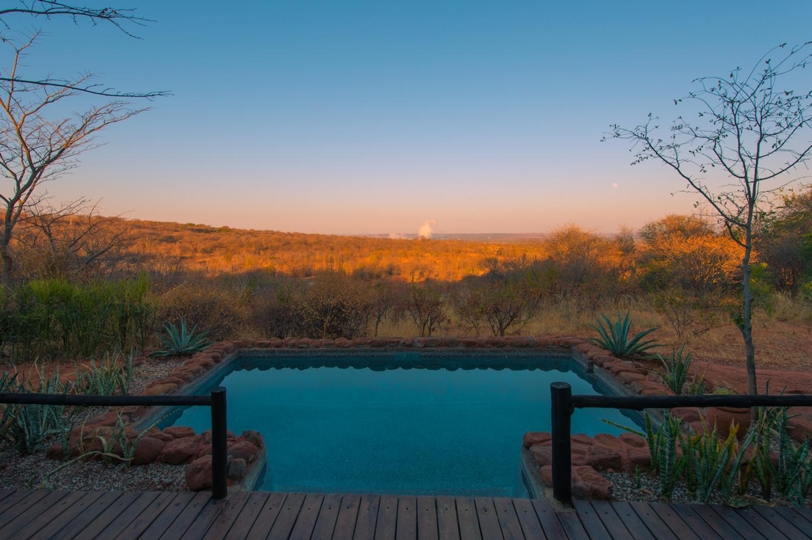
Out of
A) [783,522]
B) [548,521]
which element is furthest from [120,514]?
[783,522]

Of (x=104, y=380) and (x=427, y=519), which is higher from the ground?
(x=104, y=380)

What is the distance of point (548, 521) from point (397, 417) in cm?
274

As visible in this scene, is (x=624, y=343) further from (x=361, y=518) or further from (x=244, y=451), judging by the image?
(x=244, y=451)

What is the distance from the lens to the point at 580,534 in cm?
223

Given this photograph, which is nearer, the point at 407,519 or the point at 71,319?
the point at 407,519

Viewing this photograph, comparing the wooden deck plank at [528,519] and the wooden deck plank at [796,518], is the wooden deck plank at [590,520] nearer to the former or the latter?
the wooden deck plank at [528,519]

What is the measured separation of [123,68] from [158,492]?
8180 millimetres

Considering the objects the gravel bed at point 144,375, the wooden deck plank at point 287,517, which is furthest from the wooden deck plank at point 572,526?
the gravel bed at point 144,375

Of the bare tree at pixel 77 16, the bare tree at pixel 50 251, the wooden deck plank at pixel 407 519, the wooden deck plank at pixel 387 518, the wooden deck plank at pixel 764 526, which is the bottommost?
the wooden deck plank at pixel 387 518

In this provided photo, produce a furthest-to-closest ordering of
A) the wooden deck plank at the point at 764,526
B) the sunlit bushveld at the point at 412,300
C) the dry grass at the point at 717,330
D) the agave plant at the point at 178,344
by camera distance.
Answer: the dry grass at the point at 717,330 → the agave plant at the point at 178,344 → the sunlit bushveld at the point at 412,300 → the wooden deck plank at the point at 764,526

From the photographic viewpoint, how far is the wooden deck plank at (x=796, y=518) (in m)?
2.25

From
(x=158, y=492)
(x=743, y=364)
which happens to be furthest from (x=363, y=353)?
(x=743, y=364)

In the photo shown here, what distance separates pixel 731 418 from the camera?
3.28m

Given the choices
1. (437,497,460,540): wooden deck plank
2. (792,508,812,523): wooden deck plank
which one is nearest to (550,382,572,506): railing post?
(437,497,460,540): wooden deck plank
